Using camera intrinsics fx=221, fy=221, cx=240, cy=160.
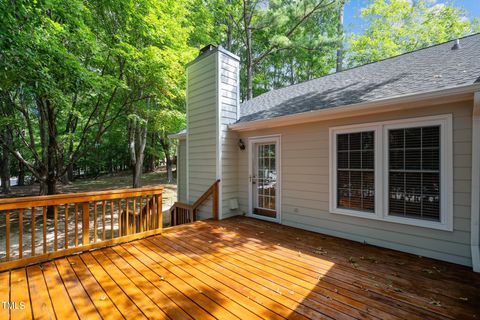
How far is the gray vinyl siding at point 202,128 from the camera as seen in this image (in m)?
5.30

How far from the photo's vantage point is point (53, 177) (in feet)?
23.3

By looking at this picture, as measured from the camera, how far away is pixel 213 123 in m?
5.29

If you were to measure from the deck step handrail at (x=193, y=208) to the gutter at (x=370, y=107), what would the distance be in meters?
1.71

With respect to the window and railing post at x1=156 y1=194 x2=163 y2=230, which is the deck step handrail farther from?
the window

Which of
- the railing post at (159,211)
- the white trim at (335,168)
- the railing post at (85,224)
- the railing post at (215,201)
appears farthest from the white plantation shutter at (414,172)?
the railing post at (85,224)

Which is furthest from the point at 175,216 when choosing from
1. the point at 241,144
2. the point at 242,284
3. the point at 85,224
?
the point at 242,284

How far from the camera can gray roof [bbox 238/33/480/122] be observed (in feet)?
10.6

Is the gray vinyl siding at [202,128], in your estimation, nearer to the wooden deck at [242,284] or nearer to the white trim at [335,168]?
the wooden deck at [242,284]

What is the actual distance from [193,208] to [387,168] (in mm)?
4289

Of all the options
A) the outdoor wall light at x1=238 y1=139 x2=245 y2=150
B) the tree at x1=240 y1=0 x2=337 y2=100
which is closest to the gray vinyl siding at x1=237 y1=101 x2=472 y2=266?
the outdoor wall light at x1=238 y1=139 x2=245 y2=150

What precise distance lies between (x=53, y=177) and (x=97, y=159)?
15380 mm

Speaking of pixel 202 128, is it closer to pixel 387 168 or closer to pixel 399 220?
pixel 387 168

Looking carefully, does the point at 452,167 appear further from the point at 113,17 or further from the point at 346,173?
the point at 113,17

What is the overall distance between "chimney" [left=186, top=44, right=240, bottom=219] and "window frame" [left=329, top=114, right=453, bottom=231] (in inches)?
93.9
